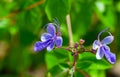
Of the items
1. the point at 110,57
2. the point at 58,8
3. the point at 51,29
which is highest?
the point at 58,8

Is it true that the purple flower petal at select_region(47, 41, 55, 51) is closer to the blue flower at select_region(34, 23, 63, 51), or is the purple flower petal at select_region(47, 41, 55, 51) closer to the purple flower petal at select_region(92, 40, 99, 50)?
the blue flower at select_region(34, 23, 63, 51)

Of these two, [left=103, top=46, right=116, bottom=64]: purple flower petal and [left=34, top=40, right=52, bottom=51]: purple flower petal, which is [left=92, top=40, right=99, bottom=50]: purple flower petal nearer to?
[left=103, top=46, right=116, bottom=64]: purple flower petal

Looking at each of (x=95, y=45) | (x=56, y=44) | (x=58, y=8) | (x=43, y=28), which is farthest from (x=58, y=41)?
(x=43, y=28)

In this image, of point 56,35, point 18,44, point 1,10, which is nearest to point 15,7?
point 1,10

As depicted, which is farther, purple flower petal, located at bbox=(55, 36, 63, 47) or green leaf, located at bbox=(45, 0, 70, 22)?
green leaf, located at bbox=(45, 0, 70, 22)

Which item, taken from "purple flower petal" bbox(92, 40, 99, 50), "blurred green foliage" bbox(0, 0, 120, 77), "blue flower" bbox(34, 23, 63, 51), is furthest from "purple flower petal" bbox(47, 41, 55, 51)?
"blurred green foliage" bbox(0, 0, 120, 77)

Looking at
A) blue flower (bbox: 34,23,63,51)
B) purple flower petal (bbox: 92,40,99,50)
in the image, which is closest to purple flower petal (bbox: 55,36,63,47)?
blue flower (bbox: 34,23,63,51)

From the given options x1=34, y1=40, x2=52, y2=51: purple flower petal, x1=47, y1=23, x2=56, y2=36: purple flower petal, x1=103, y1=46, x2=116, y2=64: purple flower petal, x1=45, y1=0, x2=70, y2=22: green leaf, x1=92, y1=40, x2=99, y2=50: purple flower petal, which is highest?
x1=45, y1=0, x2=70, y2=22: green leaf

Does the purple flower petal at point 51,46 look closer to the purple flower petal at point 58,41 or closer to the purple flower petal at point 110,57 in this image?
the purple flower petal at point 58,41

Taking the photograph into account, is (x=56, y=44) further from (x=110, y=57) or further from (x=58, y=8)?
(x=58, y=8)

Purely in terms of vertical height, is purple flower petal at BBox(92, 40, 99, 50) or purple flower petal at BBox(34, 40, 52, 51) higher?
purple flower petal at BBox(92, 40, 99, 50)
